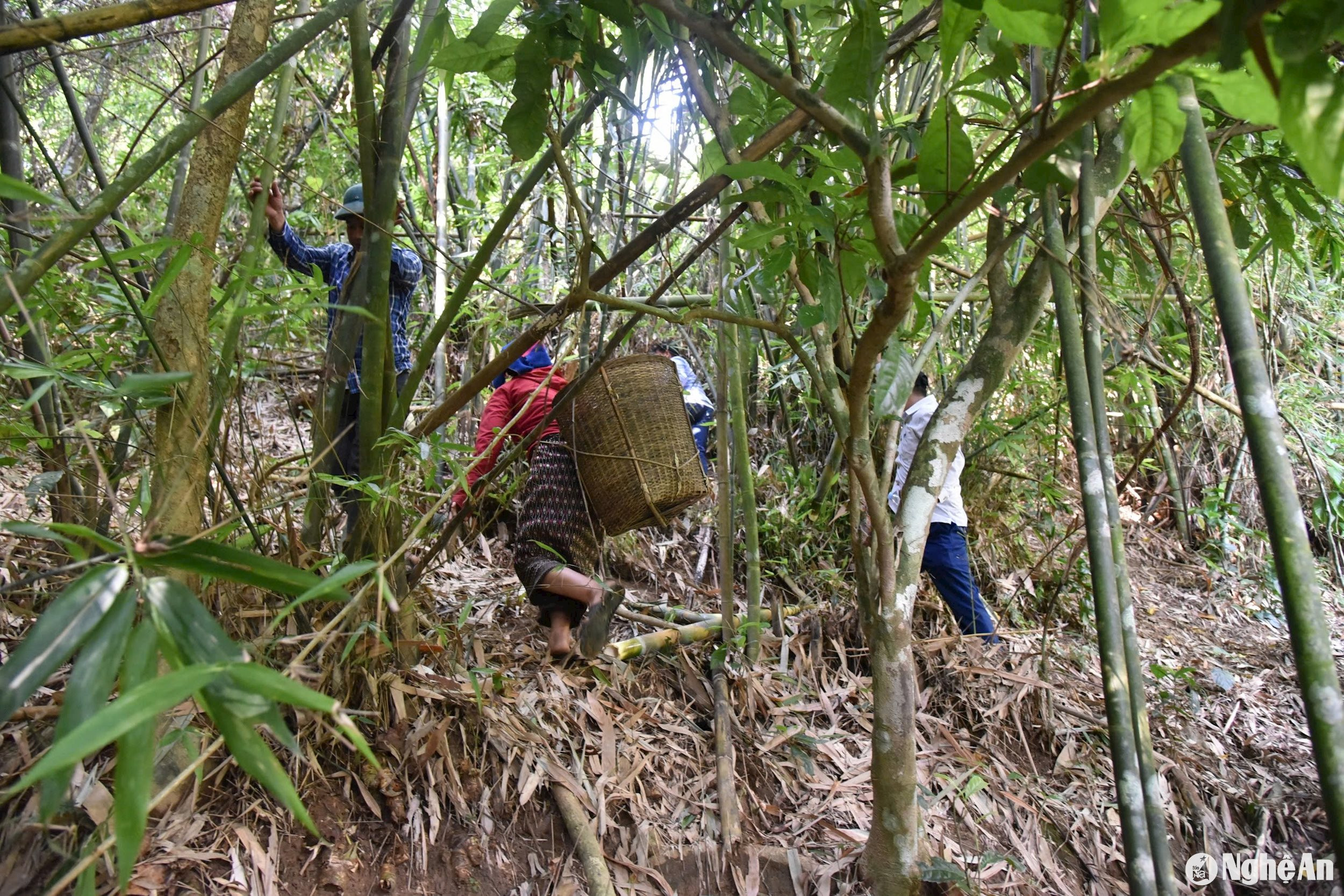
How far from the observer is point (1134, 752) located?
4.29 feet

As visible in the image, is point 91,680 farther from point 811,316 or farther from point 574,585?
point 574,585

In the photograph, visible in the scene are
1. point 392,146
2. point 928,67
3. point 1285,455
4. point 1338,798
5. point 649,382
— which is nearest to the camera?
point 1338,798

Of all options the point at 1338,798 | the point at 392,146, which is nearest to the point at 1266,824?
the point at 1338,798

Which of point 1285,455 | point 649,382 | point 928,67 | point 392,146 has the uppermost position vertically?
point 928,67

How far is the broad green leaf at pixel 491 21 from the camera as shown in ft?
3.34

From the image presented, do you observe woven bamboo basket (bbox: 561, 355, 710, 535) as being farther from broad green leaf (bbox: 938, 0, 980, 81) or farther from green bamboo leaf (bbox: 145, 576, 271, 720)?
green bamboo leaf (bbox: 145, 576, 271, 720)

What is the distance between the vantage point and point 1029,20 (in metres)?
0.75

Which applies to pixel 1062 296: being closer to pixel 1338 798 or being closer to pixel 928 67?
pixel 1338 798

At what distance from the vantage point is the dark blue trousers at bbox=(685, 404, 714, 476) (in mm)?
2736

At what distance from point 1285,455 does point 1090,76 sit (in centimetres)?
43

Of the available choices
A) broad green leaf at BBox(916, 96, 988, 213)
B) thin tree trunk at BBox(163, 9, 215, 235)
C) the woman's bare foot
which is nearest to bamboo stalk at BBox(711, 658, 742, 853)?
the woman's bare foot

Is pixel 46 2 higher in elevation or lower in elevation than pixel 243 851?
higher

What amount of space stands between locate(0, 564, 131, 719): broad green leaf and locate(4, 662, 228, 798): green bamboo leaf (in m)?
0.05

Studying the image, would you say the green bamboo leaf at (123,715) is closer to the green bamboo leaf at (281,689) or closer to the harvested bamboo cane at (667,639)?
the green bamboo leaf at (281,689)
